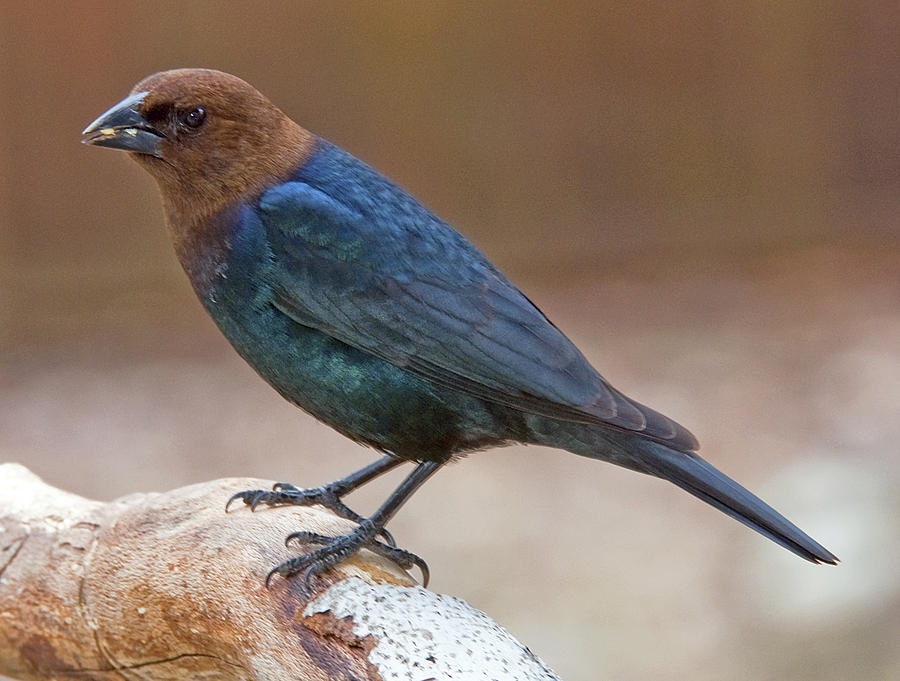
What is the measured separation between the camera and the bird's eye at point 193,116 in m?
2.64

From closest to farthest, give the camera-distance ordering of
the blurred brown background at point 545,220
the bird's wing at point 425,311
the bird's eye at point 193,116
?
1. the bird's wing at point 425,311
2. the bird's eye at point 193,116
3. the blurred brown background at point 545,220

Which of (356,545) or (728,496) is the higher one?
(728,496)

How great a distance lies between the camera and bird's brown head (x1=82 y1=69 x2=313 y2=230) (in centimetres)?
261

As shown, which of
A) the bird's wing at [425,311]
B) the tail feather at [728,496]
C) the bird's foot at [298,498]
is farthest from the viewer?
the bird's foot at [298,498]

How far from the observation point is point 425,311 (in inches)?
102

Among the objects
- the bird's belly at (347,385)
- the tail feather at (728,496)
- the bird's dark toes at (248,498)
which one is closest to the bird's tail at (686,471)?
the tail feather at (728,496)

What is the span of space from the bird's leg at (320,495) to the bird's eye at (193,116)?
2.61 ft

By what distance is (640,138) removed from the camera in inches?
314

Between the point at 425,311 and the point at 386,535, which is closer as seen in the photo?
the point at 425,311

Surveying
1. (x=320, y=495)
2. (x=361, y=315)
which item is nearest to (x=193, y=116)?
(x=361, y=315)

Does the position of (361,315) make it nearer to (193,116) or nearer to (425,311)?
(425,311)

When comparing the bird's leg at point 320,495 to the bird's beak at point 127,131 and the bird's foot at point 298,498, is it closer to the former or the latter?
the bird's foot at point 298,498

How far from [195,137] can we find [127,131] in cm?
14

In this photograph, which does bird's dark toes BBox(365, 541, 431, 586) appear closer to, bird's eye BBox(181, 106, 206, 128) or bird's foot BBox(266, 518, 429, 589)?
bird's foot BBox(266, 518, 429, 589)
